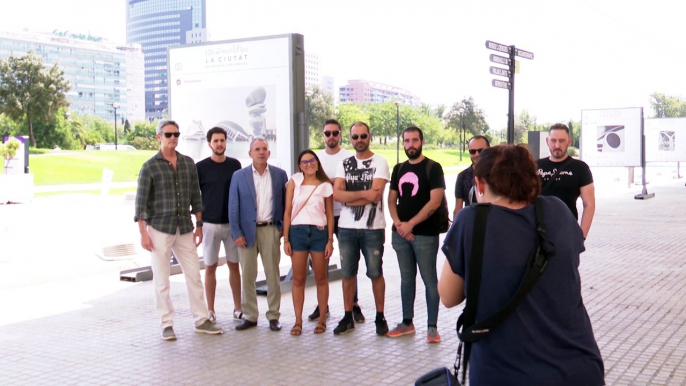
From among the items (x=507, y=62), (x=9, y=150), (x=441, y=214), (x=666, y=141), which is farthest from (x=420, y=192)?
(x=666, y=141)

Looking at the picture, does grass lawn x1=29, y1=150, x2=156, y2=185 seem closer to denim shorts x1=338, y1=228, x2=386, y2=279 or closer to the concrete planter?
the concrete planter

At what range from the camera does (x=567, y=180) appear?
6000mm

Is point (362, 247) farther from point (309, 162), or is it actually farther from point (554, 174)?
point (554, 174)

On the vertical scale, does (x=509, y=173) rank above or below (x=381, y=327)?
above

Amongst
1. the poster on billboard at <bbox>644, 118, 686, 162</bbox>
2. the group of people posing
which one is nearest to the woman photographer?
the group of people posing

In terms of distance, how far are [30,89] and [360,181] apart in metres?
63.6

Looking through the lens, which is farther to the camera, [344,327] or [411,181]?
[344,327]

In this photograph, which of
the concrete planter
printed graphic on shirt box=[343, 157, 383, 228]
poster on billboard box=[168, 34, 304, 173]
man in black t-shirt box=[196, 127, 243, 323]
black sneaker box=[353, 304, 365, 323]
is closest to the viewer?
printed graphic on shirt box=[343, 157, 383, 228]

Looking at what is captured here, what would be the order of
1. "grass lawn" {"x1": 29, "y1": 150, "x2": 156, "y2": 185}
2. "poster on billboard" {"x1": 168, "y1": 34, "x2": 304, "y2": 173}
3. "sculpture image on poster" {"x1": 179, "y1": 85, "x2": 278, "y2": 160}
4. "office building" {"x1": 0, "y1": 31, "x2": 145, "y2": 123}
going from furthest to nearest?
"office building" {"x1": 0, "y1": 31, "x2": 145, "y2": 123}, "grass lawn" {"x1": 29, "y1": 150, "x2": 156, "y2": 185}, "sculpture image on poster" {"x1": 179, "y1": 85, "x2": 278, "y2": 160}, "poster on billboard" {"x1": 168, "y1": 34, "x2": 304, "y2": 173}

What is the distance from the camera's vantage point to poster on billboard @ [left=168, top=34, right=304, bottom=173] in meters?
8.91

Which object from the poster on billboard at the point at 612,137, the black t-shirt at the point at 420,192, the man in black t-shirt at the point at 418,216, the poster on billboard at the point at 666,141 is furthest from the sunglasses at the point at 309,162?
the poster on billboard at the point at 666,141

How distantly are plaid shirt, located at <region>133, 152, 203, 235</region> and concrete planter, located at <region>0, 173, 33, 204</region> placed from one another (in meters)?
20.5

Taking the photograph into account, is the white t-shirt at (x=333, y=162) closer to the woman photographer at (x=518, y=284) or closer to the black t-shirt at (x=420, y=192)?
the black t-shirt at (x=420, y=192)

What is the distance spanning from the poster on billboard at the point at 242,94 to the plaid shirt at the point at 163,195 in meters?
2.57
